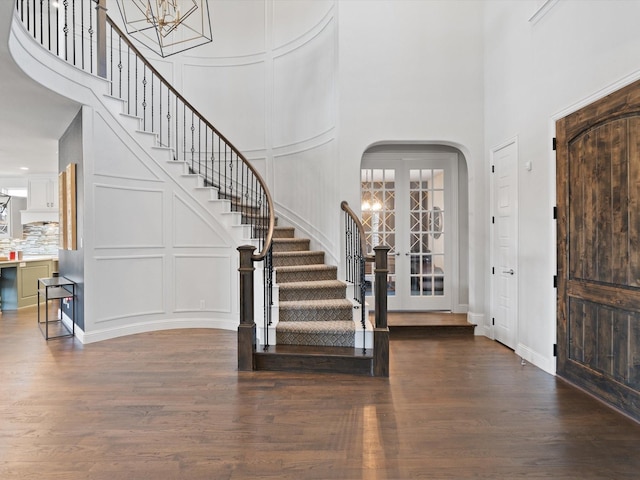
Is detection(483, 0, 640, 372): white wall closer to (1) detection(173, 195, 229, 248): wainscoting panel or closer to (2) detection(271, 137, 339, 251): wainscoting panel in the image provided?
(2) detection(271, 137, 339, 251): wainscoting panel

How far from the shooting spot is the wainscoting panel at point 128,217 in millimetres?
4719

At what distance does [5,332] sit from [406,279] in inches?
225

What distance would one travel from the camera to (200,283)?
532cm

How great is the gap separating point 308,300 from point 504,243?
248 cm

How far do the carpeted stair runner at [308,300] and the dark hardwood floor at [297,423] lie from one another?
0.46m

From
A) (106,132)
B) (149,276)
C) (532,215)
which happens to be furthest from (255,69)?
(532,215)

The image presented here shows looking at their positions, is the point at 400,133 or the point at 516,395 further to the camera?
the point at 400,133

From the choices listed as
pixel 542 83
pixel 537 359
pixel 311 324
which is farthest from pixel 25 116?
pixel 537 359

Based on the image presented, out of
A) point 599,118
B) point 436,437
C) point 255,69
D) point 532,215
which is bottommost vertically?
point 436,437

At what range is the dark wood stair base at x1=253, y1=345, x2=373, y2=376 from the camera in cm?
359

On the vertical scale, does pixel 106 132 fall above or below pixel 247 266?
above

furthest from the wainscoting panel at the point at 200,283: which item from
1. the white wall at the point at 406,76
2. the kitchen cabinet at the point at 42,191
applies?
the kitchen cabinet at the point at 42,191

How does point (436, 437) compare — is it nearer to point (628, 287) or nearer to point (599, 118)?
point (628, 287)

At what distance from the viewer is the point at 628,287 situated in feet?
8.98
